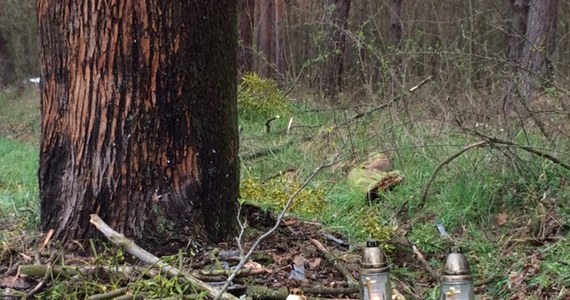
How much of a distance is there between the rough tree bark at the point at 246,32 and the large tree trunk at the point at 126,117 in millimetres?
7207

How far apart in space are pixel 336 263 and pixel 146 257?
892mm

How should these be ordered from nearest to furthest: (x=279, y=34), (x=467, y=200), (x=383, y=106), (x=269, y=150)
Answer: (x=467, y=200) < (x=383, y=106) < (x=269, y=150) < (x=279, y=34)

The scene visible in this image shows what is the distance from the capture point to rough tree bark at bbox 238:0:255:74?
33.3ft

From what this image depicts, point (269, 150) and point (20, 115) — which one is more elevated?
point (269, 150)

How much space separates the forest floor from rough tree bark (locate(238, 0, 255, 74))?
4117 millimetres

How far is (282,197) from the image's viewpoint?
13.5ft

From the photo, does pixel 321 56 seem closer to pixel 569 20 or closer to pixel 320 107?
pixel 320 107

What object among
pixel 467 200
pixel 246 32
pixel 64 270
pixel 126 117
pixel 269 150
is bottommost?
pixel 269 150

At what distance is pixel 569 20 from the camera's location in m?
13.8

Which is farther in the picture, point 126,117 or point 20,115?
point 20,115

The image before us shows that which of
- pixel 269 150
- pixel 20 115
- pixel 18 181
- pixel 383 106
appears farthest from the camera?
pixel 20 115

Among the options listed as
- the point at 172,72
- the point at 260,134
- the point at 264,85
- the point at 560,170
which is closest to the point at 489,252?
the point at 560,170

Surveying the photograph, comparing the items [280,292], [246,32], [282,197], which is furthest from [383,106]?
[246,32]

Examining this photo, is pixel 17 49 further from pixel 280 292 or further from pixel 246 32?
pixel 280 292
